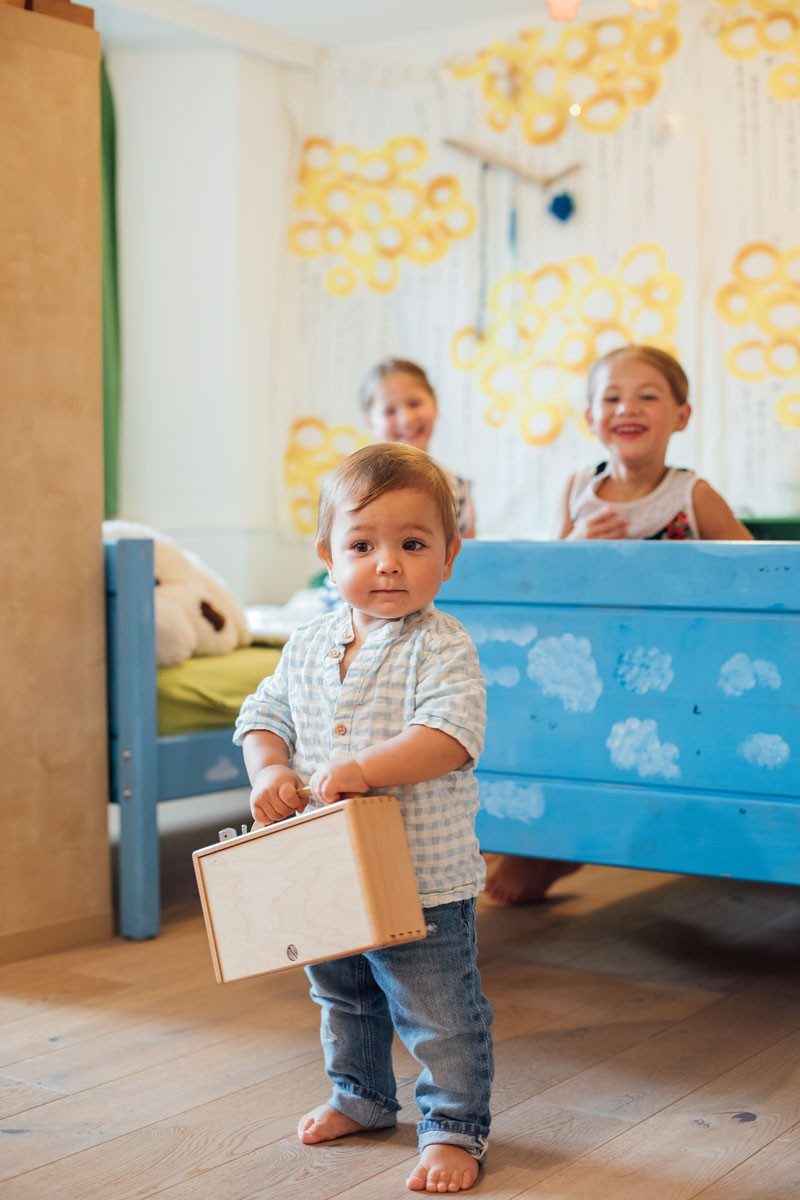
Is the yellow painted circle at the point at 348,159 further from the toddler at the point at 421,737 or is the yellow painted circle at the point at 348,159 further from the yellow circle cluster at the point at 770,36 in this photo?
the toddler at the point at 421,737

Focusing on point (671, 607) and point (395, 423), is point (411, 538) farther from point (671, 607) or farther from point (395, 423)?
point (395, 423)

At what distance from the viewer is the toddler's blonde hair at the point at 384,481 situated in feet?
4.86

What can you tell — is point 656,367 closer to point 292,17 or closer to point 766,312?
point 766,312

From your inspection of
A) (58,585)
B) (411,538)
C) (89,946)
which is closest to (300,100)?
(58,585)

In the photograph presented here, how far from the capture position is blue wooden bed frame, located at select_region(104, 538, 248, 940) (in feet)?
7.84

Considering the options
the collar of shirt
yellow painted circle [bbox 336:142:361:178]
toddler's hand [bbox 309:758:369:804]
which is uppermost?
yellow painted circle [bbox 336:142:361:178]

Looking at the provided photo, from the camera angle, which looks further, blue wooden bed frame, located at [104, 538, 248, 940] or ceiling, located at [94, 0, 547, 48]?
ceiling, located at [94, 0, 547, 48]

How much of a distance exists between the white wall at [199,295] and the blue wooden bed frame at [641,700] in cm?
255

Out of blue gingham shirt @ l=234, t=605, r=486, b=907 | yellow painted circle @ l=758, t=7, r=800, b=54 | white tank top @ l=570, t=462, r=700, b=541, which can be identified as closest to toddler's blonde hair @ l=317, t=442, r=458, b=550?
blue gingham shirt @ l=234, t=605, r=486, b=907

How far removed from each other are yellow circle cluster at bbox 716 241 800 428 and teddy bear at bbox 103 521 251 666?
1.75 meters

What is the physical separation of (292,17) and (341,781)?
3.53 meters

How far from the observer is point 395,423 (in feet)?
10.4

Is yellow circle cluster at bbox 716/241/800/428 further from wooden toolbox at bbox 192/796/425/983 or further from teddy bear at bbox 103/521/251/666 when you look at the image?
wooden toolbox at bbox 192/796/425/983

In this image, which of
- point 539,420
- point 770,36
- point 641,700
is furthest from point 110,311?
point 641,700
